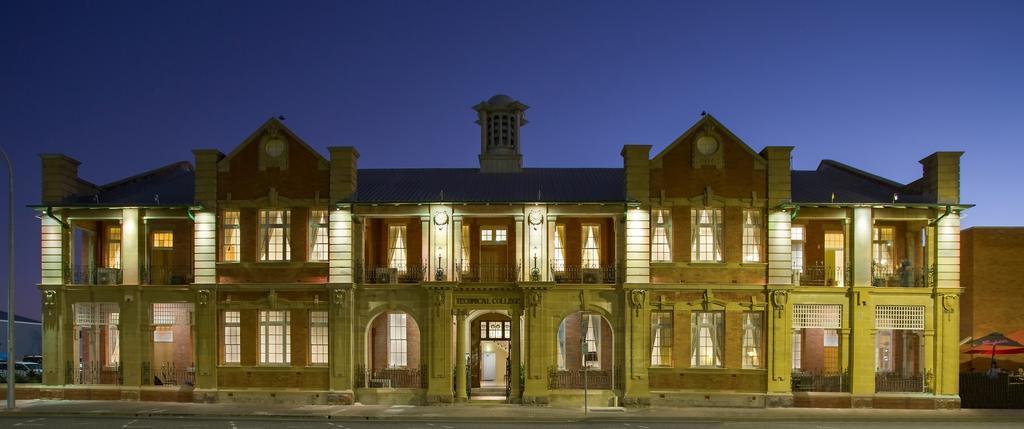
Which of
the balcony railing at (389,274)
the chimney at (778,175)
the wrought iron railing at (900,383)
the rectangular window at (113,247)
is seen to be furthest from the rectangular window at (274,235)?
the wrought iron railing at (900,383)

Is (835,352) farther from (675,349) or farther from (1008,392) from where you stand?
(675,349)

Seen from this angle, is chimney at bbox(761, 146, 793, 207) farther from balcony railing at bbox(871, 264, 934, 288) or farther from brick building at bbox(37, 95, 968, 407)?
balcony railing at bbox(871, 264, 934, 288)

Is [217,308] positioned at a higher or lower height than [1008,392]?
higher

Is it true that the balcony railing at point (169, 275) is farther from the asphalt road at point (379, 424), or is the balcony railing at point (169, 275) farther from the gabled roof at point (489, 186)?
the gabled roof at point (489, 186)

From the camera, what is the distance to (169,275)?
106ft

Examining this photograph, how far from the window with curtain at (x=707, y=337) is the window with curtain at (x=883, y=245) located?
7.99 meters

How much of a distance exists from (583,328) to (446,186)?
8281 mm

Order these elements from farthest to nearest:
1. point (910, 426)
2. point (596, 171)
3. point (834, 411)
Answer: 1. point (596, 171)
2. point (834, 411)
3. point (910, 426)

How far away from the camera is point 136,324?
3162 cm

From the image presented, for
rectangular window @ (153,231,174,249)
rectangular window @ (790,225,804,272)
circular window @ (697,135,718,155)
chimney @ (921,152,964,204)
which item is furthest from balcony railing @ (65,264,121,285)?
chimney @ (921,152,964,204)

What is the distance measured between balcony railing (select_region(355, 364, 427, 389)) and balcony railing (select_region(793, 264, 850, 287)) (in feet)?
49.3

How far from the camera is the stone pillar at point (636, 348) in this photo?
3017 cm

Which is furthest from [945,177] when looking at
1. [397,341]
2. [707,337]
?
[397,341]

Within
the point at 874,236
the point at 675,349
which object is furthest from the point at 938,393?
the point at 675,349
